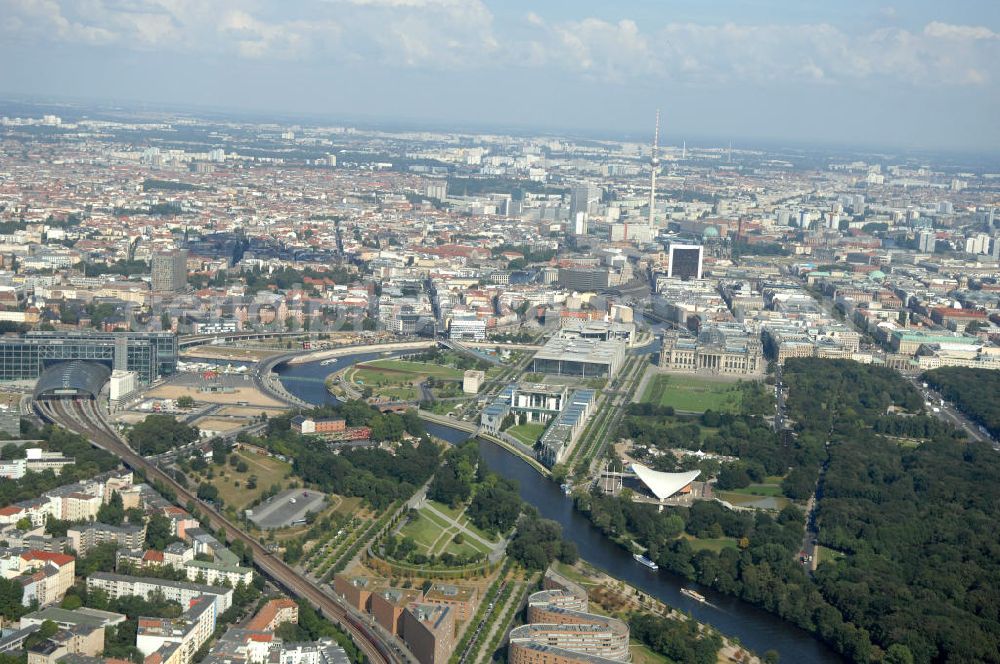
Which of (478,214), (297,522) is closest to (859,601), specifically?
(297,522)

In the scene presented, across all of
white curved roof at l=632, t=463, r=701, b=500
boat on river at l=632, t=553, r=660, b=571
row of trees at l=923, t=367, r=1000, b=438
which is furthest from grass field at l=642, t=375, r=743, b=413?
boat on river at l=632, t=553, r=660, b=571

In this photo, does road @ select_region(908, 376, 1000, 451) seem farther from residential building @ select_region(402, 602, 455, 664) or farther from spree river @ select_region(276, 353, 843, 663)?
residential building @ select_region(402, 602, 455, 664)

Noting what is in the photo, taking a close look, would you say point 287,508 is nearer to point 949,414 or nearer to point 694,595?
point 694,595

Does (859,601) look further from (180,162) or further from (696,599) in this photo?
(180,162)

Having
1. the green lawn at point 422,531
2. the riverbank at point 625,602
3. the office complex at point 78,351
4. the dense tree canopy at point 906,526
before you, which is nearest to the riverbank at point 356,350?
the office complex at point 78,351

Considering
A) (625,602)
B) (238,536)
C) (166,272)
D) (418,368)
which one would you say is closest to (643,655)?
(625,602)

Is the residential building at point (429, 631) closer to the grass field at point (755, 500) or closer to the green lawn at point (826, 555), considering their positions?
the green lawn at point (826, 555)

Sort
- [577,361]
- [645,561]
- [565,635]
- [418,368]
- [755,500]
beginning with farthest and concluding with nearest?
[418,368] → [577,361] → [755,500] → [645,561] → [565,635]
